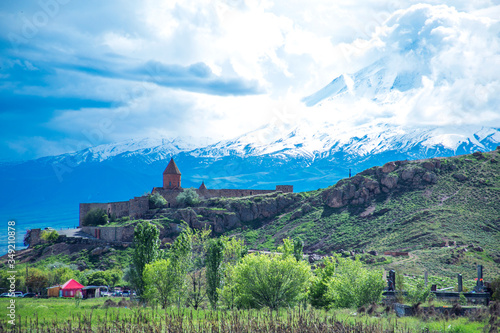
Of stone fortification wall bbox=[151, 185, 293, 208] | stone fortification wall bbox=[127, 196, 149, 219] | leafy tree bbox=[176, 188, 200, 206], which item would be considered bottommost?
stone fortification wall bbox=[127, 196, 149, 219]

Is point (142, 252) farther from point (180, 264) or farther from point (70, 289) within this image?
point (70, 289)

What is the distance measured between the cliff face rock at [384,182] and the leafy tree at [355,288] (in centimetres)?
3838

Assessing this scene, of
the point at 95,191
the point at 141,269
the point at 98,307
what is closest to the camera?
the point at 98,307

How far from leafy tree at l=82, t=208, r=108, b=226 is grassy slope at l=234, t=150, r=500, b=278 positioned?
18165mm

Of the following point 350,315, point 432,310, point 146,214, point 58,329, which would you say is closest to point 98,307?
point 58,329

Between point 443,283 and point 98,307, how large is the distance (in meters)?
24.1

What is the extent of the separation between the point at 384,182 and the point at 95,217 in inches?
1468

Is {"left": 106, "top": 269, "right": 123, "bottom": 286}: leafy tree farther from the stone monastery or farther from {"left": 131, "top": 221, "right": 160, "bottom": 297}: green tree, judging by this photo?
the stone monastery

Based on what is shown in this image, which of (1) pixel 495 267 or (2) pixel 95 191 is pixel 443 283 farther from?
(2) pixel 95 191

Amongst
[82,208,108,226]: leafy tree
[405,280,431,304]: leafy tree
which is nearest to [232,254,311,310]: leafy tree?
[405,280,431,304]: leafy tree

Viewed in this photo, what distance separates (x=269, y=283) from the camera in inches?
1076

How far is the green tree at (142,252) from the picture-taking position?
34219 mm

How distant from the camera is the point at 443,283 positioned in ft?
121

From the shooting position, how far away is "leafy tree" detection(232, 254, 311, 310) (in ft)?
89.4
